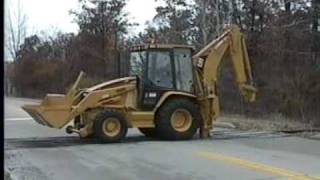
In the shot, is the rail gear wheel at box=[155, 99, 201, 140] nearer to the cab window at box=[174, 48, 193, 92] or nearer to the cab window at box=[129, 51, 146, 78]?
the cab window at box=[174, 48, 193, 92]

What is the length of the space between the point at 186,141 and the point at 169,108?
3.64 feet

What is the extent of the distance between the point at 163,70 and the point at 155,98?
87 cm

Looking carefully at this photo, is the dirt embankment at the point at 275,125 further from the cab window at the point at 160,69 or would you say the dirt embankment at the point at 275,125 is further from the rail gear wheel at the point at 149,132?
the cab window at the point at 160,69

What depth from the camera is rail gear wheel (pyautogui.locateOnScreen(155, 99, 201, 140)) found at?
18.6 meters

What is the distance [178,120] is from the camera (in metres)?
19.0

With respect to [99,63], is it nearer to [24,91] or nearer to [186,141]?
[24,91]

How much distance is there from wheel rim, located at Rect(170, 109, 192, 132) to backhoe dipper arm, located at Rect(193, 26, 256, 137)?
0.48m

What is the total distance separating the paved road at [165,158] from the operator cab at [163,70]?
4.80ft

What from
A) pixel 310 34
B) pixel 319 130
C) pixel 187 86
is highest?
pixel 310 34

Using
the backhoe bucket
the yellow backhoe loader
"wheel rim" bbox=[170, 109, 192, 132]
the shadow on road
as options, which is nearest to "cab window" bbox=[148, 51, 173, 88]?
the yellow backhoe loader

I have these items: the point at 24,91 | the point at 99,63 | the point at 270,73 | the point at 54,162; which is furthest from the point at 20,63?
the point at 54,162

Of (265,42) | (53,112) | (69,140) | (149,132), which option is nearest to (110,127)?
(69,140)

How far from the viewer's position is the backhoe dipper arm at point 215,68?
63.2ft

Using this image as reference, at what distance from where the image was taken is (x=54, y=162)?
13812 millimetres
